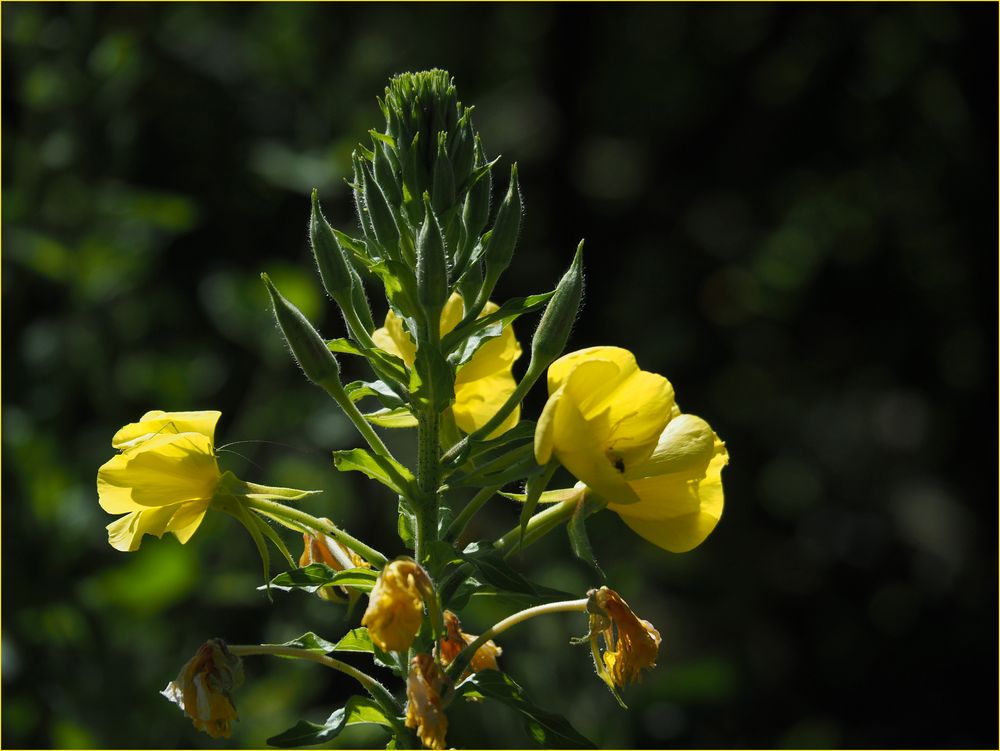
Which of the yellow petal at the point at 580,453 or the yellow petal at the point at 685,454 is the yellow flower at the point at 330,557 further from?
the yellow petal at the point at 685,454

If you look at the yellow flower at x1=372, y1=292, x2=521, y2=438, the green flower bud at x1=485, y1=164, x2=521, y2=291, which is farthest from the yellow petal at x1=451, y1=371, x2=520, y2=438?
the green flower bud at x1=485, y1=164, x2=521, y2=291

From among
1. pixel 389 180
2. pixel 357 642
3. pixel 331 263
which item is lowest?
pixel 357 642

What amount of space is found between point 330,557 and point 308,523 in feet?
0.53

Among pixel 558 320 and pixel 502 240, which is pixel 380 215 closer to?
pixel 502 240

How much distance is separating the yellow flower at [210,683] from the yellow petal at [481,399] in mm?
638

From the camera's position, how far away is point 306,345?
1.90 meters

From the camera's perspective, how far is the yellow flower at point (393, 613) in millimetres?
1659

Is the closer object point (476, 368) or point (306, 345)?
point (306, 345)

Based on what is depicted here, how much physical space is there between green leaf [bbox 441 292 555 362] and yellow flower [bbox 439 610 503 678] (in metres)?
0.50

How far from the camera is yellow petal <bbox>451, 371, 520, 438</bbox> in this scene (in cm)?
219

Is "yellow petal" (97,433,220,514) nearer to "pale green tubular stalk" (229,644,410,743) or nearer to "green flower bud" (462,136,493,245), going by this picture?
"pale green tubular stalk" (229,644,410,743)

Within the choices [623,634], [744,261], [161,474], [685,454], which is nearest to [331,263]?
[161,474]

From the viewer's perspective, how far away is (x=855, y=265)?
8.20 meters

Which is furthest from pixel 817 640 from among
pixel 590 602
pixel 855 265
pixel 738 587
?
pixel 590 602
